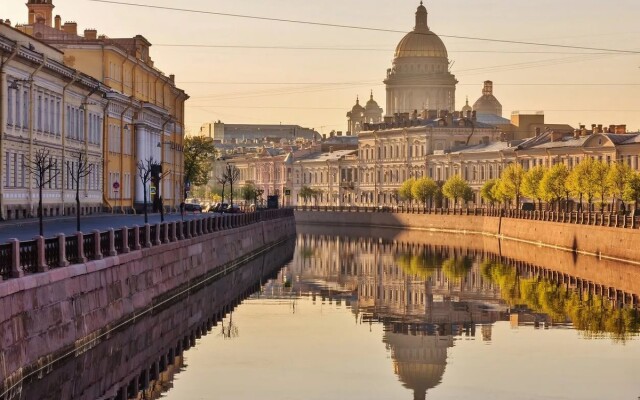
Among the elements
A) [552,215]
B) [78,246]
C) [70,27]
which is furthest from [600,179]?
[78,246]

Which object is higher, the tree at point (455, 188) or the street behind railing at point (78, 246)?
the tree at point (455, 188)

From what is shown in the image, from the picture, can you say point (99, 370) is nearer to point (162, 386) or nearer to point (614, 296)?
point (162, 386)

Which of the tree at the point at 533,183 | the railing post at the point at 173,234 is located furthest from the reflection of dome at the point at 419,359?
the tree at the point at 533,183

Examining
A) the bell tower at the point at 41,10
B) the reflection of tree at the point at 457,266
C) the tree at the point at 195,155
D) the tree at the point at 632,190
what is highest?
the bell tower at the point at 41,10

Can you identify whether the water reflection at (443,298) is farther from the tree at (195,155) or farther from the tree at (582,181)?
the tree at (195,155)

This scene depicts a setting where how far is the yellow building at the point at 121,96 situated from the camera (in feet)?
244

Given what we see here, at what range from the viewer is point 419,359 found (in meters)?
32.8

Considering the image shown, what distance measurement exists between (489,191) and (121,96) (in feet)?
182

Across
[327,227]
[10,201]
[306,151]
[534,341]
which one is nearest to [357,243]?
[327,227]

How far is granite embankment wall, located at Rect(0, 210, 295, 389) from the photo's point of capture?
25141 mm

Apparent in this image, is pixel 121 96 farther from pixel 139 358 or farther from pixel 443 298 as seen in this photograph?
pixel 139 358

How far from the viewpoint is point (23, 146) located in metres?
53.4

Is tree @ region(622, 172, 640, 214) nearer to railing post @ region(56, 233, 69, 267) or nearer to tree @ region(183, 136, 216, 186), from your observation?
tree @ region(183, 136, 216, 186)

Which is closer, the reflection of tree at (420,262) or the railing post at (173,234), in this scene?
the railing post at (173,234)
